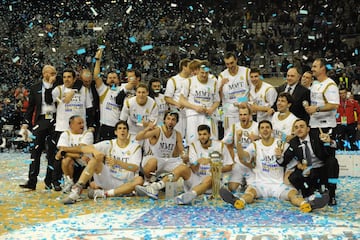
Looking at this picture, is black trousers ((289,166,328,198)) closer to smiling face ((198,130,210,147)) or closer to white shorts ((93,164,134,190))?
Result: smiling face ((198,130,210,147))

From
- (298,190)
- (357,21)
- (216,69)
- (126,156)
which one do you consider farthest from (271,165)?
(357,21)

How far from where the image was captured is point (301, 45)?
68.9 ft

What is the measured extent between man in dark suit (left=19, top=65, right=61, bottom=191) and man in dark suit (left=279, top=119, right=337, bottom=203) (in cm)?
349

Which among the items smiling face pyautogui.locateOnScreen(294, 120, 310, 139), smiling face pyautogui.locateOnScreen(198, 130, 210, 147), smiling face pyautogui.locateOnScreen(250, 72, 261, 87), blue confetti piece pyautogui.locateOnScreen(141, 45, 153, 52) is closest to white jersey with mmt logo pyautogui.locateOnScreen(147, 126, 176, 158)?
smiling face pyautogui.locateOnScreen(198, 130, 210, 147)

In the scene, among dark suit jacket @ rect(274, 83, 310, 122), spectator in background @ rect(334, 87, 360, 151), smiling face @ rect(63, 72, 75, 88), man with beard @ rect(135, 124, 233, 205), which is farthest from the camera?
spectator in background @ rect(334, 87, 360, 151)

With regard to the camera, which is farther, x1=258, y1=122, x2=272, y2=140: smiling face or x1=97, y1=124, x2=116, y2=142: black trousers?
x1=97, y1=124, x2=116, y2=142: black trousers

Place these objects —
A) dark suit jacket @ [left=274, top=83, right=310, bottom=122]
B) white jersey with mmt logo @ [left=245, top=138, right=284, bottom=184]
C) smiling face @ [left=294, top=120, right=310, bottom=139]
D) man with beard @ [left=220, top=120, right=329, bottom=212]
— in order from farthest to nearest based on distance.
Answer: dark suit jacket @ [left=274, top=83, right=310, bottom=122]
white jersey with mmt logo @ [left=245, top=138, right=284, bottom=184]
man with beard @ [left=220, top=120, right=329, bottom=212]
smiling face @ [left=294, top=120, right=310, bottom=139]

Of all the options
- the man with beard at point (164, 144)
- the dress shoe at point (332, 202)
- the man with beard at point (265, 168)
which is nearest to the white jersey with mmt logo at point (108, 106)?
the man with beard at point (164, 144)

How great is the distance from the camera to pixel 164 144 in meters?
8.55

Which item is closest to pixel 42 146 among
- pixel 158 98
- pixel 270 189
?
pixel 158 98

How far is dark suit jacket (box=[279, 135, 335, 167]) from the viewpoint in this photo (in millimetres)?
7198

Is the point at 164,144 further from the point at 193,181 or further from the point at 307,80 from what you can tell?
the point at 307,80

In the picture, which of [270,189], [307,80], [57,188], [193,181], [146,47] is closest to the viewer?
[270,189]

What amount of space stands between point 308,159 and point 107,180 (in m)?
2.75
